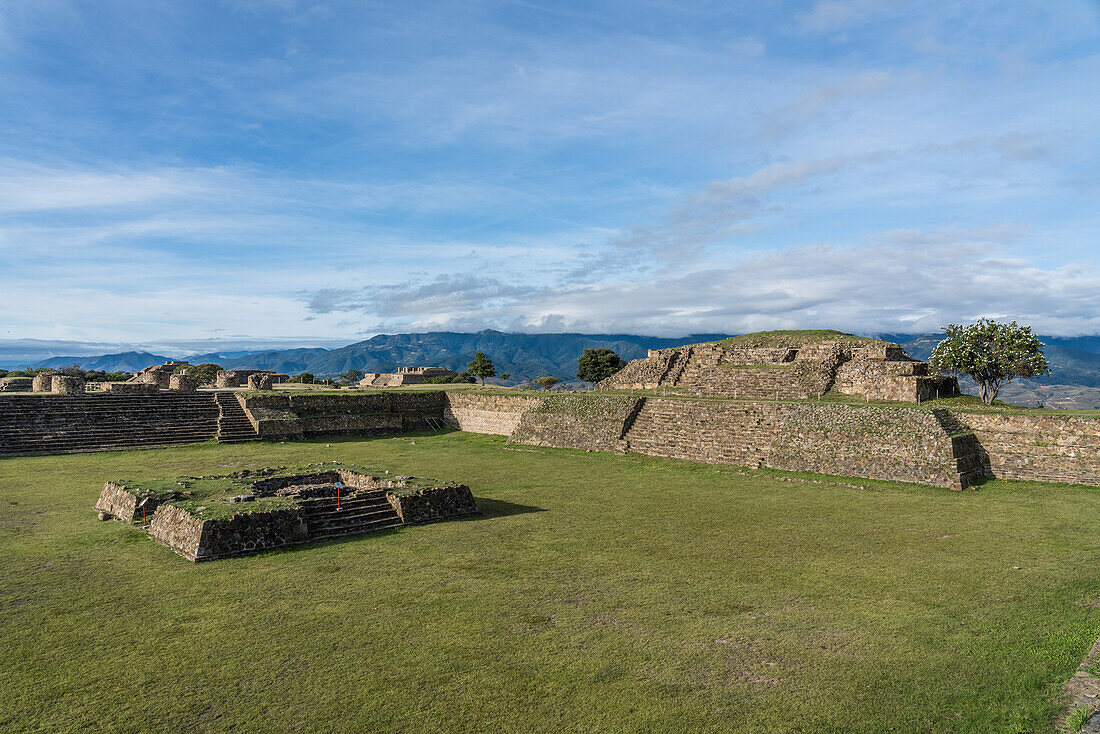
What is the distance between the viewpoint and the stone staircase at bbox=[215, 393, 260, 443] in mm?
32228

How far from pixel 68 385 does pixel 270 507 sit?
27.4 m

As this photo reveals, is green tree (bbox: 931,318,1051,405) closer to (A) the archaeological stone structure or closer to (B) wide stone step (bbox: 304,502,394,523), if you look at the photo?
(A) the archaeological stone structure

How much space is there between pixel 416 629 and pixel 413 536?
5653mm

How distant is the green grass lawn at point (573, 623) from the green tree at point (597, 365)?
6090 centimetres

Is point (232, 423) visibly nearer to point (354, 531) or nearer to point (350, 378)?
point (354, 531)

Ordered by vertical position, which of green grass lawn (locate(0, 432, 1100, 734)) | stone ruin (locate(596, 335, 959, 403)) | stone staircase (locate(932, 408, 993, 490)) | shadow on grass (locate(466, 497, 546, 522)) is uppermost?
stone ruin (locate(596, 335, 959, 403))

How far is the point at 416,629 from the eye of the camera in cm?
927

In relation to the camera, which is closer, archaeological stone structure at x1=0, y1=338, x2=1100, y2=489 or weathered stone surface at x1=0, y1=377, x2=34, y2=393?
archaeological stone structure at x1=0, y1=338, x2=1100, y2=489

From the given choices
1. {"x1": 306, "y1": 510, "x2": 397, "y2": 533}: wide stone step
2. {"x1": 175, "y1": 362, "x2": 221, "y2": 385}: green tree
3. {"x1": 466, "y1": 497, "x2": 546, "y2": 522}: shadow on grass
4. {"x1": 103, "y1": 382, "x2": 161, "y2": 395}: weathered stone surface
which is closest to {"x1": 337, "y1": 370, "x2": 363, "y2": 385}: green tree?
{"x1": 175, "y1": 362, "x2": 221, "y2": 385}: green tree

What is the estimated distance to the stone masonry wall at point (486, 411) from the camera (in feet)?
119

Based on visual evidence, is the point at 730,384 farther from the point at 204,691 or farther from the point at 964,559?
the point at 204,691

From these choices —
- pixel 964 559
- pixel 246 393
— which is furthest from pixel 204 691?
pixel 246 393

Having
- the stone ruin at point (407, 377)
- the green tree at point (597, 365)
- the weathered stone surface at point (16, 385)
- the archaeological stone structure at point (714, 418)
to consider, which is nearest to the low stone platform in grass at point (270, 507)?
the archaeological stone structure at point (714, 418)

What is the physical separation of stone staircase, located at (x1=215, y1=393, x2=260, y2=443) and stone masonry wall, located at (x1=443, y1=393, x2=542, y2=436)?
40.2 feet
